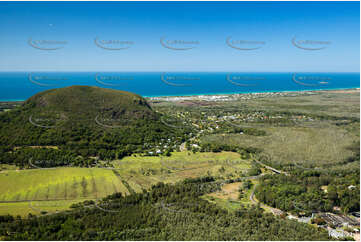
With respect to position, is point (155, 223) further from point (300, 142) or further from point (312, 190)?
point (300, 142)

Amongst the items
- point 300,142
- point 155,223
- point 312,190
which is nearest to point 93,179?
point 155,223

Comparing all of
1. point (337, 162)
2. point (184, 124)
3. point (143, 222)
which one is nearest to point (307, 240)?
point (143, 222)

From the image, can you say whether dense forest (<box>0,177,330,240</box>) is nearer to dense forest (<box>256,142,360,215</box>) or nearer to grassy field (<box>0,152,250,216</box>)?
grassy field (<box>0,152,250,216</box>)

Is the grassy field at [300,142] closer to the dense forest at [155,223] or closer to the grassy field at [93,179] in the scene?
the grassy field at [93,179]

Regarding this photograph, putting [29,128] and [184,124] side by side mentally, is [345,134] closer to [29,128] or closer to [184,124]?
[184,124]

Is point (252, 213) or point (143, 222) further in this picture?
point (252, 213)

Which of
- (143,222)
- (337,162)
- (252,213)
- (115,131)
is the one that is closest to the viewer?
(143,222)
